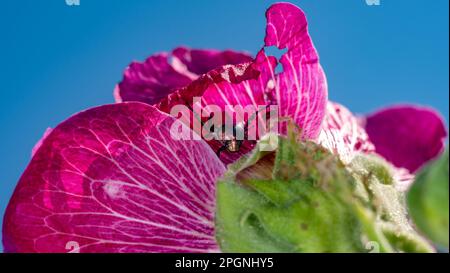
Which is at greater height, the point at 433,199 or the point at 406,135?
the point at 406,135

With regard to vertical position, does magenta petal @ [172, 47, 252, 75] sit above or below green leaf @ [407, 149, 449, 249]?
above

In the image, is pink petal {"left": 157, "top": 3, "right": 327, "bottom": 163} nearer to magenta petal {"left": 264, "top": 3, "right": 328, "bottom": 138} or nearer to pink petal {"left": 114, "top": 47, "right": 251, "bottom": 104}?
magenta petal {"left": 264, "top": 3, "right": 328, "bottom": 138}

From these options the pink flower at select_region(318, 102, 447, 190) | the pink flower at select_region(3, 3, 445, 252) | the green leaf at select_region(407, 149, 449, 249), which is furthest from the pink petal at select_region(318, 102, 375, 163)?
the green leaf at select_region(407, 149, 449, 249)

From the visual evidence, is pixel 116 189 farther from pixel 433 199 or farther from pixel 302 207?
pixel 433 199

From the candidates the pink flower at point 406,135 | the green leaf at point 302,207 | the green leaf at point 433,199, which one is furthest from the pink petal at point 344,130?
the green leaf at point 433,199

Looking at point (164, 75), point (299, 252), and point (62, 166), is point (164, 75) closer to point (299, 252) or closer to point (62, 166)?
point (62, 166)

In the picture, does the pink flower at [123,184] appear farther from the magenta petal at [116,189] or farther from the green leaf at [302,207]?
the green leaf at [302,207]

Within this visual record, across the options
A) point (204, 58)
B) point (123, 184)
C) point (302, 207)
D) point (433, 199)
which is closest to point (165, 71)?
point (204, 58)
